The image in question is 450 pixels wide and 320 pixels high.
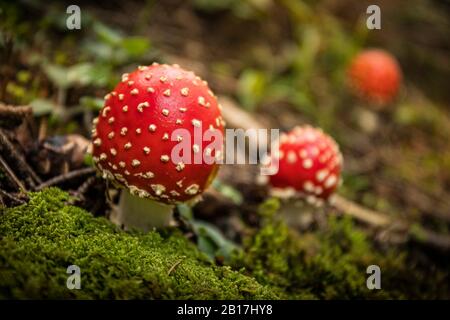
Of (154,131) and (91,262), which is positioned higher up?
(154,131)

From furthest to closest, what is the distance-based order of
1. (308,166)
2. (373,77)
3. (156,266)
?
1. (373,77)
2. (308,166)
3. (156,266)

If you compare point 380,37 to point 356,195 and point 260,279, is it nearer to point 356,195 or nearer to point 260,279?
point 356,195

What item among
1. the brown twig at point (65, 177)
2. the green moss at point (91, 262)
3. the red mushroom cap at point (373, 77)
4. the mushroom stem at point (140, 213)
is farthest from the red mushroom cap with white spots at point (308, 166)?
the red mushroom cap at point (373, 77)

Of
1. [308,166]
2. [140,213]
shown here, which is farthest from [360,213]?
[140,213]

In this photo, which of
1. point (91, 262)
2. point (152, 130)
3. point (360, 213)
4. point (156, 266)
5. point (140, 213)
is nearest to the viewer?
point (91, 262)

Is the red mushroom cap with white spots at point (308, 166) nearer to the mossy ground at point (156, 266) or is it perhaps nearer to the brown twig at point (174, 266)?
the mossy ground at point (156, 266)

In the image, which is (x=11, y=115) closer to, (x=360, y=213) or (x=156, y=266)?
(x=156, y=266)

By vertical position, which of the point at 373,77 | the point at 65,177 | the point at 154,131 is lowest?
the point at 65,177

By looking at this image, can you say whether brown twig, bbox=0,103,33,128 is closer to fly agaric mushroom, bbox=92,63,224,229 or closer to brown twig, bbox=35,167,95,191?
brown twig, bbox=35,167,95,191
